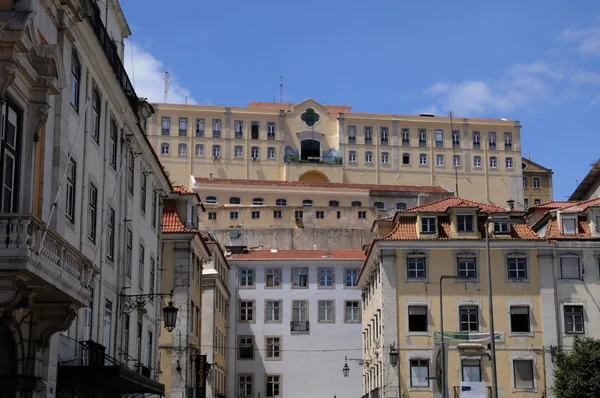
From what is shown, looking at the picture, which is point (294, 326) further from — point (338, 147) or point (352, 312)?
point (338, 147)

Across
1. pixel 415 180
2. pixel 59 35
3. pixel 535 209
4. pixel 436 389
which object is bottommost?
pixel 436 389

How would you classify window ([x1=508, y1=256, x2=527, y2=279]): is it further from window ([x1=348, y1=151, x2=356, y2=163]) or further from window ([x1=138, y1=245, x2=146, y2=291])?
window ([x1=348, y1=151, x2=356, y2=163])

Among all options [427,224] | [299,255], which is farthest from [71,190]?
[299,255]

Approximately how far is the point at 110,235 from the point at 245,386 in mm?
48569

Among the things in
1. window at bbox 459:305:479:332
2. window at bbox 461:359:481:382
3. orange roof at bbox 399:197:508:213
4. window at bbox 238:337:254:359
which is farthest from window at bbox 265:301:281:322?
window at bbox 461:359:481:382

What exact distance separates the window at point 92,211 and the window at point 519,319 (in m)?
31.7

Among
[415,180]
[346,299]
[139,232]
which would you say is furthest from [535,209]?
[415,180]

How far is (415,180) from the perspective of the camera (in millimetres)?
121125

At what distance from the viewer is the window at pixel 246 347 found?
75.1 m

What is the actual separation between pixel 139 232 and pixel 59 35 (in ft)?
38.6

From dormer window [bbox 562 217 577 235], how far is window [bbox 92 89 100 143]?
3407cm

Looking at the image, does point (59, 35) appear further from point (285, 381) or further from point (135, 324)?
point (285, 381)

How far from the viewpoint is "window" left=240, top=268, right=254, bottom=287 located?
76625 mm

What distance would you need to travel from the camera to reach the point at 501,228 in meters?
53.7
